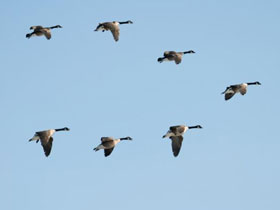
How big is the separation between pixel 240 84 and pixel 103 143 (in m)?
12.0

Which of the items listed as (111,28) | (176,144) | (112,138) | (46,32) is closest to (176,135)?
(176,144)

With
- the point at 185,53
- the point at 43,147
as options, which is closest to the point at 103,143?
the point at 43,147

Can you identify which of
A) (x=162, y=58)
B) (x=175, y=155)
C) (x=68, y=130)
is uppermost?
(x=162, y=58)

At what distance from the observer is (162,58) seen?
220 feet

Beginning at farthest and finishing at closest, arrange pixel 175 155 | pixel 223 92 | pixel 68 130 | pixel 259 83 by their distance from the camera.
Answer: pixel 259 83 < pixel 68 130 < pixel 223 92 < pixel 175 155

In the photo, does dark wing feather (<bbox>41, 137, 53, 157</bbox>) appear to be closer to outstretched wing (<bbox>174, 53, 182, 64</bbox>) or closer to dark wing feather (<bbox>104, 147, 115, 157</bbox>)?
dark wing feather (<bbox>104, 147, 115, 157</bbox>)

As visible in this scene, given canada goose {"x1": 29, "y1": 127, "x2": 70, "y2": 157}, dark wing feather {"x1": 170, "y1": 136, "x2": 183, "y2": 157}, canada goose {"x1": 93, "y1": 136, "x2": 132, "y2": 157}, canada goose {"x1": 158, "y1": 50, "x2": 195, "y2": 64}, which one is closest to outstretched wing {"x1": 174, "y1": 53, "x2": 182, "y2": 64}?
canada goose {"x1": 158, "y1": 50, "x2": 195, "y2": 64}

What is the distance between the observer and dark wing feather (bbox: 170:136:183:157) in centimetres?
6127

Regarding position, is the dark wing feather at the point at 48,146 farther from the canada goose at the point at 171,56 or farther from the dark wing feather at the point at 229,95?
the dark wing feather at the point at 229,95

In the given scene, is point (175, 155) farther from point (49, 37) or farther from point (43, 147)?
point (49, 37)

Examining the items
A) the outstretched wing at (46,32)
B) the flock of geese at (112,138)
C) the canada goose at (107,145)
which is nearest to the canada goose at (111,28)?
the flock of geese at (112,138)

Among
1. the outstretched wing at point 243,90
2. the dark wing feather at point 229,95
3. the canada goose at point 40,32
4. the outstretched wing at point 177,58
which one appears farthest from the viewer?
the canada goose at point 40,32

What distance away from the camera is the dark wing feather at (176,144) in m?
61.3

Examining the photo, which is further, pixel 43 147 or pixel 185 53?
pixel 185 53
